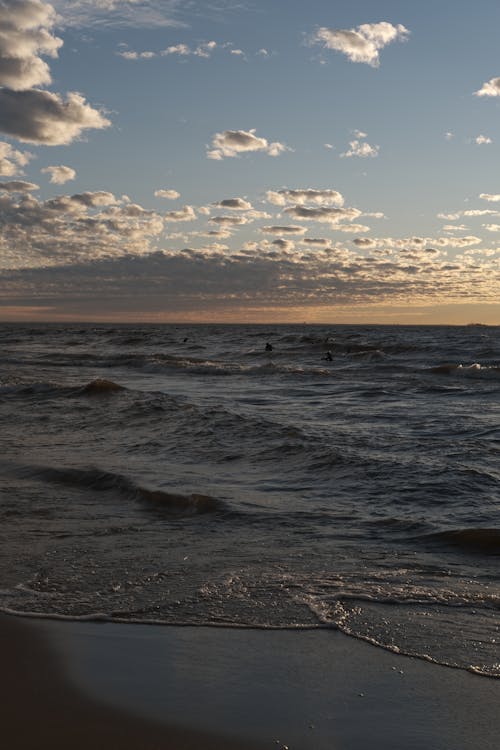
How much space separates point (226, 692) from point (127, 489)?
4.98 meters

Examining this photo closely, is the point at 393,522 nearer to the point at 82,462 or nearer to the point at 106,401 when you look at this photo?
the point at 82,462

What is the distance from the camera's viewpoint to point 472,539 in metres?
6.64

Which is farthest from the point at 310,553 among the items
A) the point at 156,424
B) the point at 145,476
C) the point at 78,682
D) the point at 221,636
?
the point at 156,424

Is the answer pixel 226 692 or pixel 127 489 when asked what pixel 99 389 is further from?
pixel 226 692

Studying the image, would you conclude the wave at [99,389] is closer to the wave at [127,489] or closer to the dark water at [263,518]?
the dark water at [263,518]

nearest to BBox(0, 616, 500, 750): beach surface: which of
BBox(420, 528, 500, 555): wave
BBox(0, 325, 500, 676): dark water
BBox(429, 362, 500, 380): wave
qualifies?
BBox(0, 325, 500, 676): dark water

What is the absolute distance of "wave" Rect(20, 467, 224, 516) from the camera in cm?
776

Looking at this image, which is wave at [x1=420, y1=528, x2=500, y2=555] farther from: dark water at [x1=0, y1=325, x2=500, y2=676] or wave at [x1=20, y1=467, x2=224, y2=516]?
wave at [x1=20, y1=467, x2=224, y2=516]

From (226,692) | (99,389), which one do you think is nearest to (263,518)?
(226,692)

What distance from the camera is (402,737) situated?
3342mm

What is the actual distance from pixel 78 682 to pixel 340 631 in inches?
67.7

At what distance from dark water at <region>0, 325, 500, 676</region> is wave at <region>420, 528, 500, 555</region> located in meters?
0.02

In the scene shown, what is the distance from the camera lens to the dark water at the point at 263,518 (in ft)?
16.1

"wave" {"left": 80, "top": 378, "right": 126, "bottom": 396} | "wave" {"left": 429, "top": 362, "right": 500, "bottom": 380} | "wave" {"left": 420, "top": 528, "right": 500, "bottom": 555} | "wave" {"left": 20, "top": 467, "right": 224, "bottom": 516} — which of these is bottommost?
"wave" {"left": 20, "top": 467, "right": 224, "bottom": 516}
